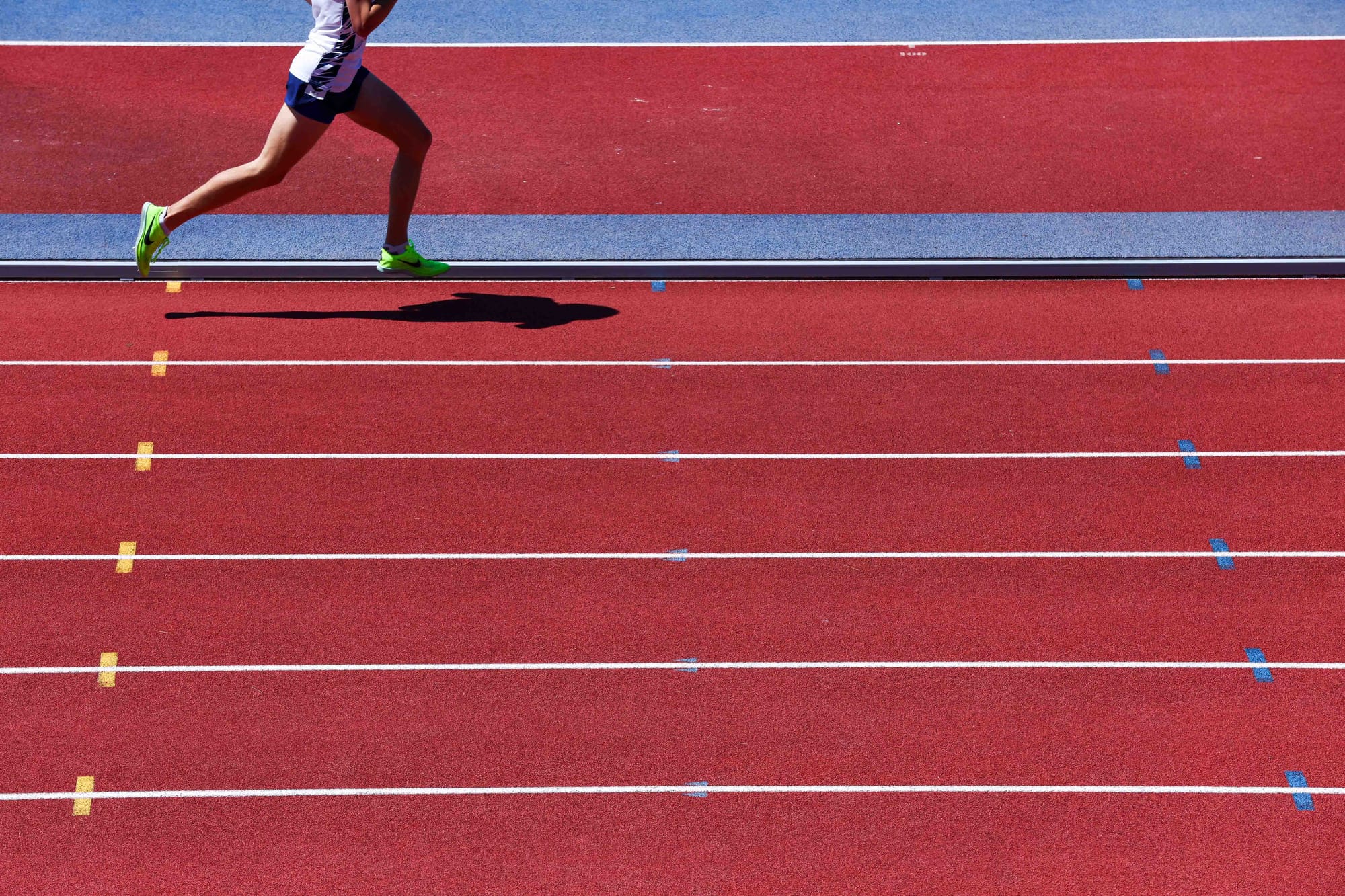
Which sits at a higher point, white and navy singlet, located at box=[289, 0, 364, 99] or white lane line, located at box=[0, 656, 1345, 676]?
white and navy singlet, located at box=[289, 0, 364, 99]

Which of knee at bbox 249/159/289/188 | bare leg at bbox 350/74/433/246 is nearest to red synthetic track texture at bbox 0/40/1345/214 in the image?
bare leg at bbox 350/74/433/246

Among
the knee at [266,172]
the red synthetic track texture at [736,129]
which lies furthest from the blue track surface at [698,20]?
the knee at [266,172]

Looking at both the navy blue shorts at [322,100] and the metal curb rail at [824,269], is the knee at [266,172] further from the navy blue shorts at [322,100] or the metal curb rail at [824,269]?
the metal curb rail at [824,269]

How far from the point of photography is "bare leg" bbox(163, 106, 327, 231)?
6.87 metres

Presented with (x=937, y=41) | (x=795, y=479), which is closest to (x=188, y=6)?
(x=937, y=41)

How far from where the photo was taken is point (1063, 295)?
773 centimetres

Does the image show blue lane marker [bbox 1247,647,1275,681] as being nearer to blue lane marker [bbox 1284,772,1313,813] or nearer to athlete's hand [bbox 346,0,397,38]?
blue lane marker [bbox 1284,772,1313,813]

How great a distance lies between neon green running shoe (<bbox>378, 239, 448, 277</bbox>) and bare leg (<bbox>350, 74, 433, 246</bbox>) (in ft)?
0.20

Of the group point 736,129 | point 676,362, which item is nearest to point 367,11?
point 676,362

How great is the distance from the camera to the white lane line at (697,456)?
670 centimetres

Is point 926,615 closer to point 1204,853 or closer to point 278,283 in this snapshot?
point 1204,853

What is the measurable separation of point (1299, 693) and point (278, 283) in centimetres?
500

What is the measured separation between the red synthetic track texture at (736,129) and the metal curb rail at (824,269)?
624 mm

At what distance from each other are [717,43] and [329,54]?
13.8 ft
